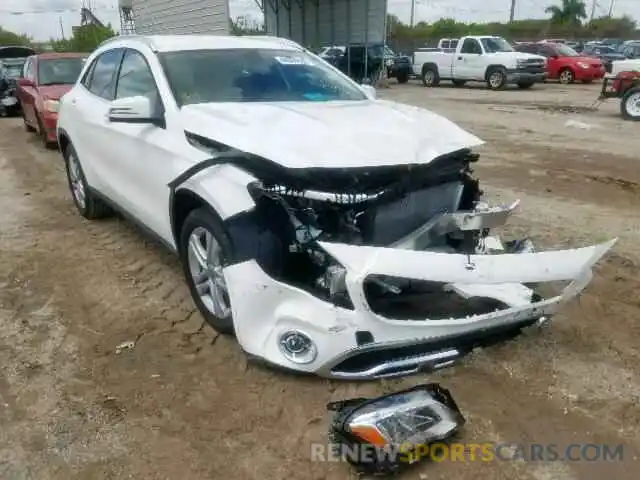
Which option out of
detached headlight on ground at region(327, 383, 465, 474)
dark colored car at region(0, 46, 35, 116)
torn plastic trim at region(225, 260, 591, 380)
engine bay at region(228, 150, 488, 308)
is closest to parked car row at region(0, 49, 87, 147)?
dark colored car at region(0, 46, 35, 116)

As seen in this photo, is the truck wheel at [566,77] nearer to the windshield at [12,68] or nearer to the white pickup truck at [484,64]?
the white pickup truck at [484,64]

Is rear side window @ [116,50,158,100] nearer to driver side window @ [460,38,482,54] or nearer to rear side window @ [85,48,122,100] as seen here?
rear side window @ [85,48,122,100]

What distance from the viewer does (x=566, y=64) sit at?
1030 inches

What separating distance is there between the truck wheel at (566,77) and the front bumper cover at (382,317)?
25610mm

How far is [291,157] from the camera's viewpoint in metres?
3.11

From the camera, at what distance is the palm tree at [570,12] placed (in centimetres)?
6631

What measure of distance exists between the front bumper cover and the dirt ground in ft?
0.69

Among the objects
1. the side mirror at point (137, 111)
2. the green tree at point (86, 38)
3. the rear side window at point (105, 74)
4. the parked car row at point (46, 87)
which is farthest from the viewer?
the green tree at point (86, 38)

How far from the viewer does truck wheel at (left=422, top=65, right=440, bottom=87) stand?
26766 millimetres

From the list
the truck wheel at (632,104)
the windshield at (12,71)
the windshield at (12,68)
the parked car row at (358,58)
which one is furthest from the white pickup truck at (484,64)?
the windshield at (12,71)

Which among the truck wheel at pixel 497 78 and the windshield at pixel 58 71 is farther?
the truck wheel at pixel 497 78

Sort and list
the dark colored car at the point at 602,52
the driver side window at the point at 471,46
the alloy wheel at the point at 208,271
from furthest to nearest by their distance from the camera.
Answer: the dark colored car at the point at 602,52 → the driver side window at the point at 471,46 → the alloy wheel at the point at 208,271

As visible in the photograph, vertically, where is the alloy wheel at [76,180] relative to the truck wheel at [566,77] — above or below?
above

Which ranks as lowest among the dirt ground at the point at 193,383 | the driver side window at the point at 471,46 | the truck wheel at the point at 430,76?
the truck wheel at the point at 430,76
